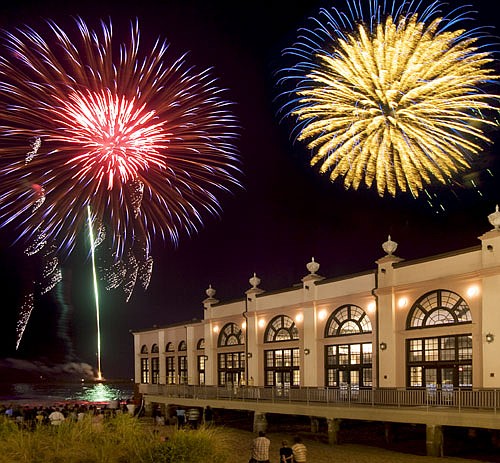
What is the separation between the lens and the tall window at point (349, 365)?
35594 mm

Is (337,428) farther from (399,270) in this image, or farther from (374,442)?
(399,270)

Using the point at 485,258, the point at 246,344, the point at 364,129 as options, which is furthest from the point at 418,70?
the point at 246,344

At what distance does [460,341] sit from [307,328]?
10407 millimetres

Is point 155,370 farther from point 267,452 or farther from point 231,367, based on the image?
point 267,452

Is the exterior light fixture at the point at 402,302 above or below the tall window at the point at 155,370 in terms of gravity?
above

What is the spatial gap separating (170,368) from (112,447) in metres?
36.8

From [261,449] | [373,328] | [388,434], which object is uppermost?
[373,328]

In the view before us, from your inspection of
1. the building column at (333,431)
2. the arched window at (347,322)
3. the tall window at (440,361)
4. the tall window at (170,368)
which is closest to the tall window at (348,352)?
the arched window at (347,322)

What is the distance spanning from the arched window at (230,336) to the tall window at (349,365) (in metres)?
9.19

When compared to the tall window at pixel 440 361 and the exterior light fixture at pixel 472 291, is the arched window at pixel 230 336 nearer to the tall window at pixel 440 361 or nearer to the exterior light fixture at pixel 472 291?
the tall window at pixel 440 361

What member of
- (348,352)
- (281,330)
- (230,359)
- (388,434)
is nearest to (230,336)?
(230,359)

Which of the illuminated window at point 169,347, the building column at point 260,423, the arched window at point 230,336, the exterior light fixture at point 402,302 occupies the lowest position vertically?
the building column at point 260,423

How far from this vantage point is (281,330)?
139ft

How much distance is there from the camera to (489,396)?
2558 centimetres
